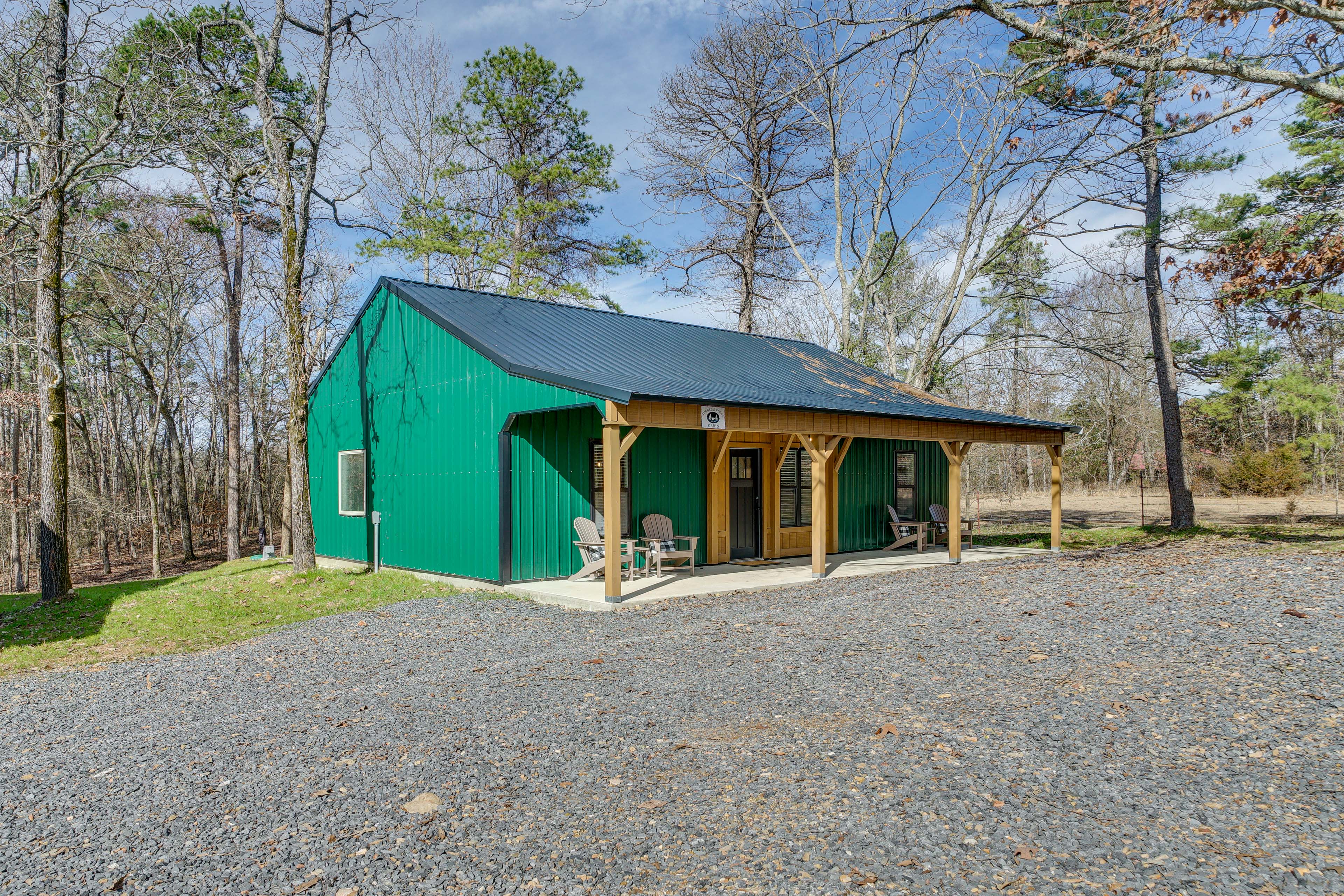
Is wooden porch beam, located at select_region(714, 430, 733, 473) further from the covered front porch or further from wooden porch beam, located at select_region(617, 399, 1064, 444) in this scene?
wooden porch beam, located at select_region(617, 399, 1064, 444)

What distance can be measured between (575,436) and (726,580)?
277cm

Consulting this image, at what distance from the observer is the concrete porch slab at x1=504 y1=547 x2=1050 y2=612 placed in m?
8.49

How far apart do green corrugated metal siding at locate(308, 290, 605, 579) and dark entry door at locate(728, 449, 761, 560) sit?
3.95m

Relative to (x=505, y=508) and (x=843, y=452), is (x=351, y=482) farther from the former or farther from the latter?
(x=843, y=452)

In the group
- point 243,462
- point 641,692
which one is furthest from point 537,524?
point 243,462

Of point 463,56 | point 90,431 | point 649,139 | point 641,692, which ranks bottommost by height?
point 641,692

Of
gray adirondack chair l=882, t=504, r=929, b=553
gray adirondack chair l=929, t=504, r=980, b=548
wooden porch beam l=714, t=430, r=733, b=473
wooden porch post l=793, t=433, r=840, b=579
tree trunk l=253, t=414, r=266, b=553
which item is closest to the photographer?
wooden porch post l=793, t=433, r=840, b=579

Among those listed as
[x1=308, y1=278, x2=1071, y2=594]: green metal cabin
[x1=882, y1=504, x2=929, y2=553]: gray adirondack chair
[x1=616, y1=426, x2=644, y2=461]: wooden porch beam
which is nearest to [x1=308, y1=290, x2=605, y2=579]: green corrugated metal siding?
[x1=308, y1=278, x2=1071, y2=594]: green metal cabin

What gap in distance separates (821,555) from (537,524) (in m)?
3.73

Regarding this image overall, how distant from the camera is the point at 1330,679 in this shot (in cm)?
444

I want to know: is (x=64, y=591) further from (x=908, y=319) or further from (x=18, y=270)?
(x=908, y=319)

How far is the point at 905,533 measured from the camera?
14.1 metres

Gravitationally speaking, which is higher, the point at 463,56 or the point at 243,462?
the point at 463,56

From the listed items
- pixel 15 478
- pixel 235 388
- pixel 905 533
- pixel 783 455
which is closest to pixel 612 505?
pixel 783 455
